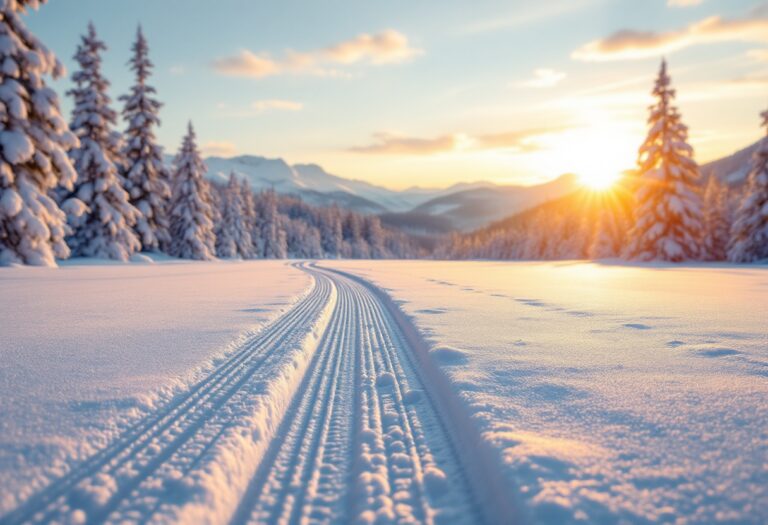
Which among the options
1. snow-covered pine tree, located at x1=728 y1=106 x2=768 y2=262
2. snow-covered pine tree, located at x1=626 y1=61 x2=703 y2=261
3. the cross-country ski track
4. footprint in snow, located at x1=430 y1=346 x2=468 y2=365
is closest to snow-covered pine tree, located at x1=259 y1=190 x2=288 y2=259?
snow-covered pine tree, located at x1=626 y1=61 x2=703 y2=261

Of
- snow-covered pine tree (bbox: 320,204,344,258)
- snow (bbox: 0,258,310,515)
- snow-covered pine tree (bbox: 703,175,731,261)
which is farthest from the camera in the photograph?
snow-covered pine tree (bbox: 320,204,344,258)

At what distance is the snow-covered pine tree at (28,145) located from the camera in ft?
47.7

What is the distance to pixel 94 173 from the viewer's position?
904 inches

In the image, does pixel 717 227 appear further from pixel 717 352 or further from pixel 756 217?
pixel 717 352

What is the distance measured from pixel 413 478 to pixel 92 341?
4232 millimetres

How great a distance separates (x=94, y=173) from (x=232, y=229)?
81.6 ft

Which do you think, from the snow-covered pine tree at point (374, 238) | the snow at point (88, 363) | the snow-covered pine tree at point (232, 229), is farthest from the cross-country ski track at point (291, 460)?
the snow-covered pine tree at point (374, 238)

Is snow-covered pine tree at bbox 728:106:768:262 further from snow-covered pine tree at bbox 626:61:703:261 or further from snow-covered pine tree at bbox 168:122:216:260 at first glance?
snow-covered pine tree at bbox 168:122:216:260

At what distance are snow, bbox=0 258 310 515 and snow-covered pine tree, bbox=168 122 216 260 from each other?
2632cm

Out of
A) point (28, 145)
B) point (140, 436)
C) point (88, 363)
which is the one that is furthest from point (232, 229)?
point (140, 436)

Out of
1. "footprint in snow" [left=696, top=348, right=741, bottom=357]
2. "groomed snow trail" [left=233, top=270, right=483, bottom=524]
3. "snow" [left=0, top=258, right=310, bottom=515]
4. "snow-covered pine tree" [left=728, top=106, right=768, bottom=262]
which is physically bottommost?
"groomed snow trail" [left=233, top=270, right=483, bottom=524]

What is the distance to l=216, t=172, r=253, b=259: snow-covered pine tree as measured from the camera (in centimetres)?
4662

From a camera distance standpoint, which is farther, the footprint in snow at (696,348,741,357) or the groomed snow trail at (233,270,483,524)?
the footprint in snow at (696,348,741,357)

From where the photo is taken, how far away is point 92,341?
4.56 metres
